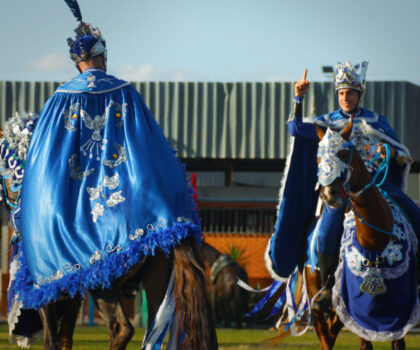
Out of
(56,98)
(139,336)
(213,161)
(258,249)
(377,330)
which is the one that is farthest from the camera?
(213,161)

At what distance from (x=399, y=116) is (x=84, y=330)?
10068 mm

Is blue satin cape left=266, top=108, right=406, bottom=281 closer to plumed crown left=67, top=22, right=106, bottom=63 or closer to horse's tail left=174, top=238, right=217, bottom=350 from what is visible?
plumed crown left=67, top=22, right=106, bottom=63

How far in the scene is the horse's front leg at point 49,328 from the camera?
17.9ft

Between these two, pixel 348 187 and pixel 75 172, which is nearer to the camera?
pixel 75 172

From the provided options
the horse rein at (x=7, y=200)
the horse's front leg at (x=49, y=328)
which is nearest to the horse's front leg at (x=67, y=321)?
the horse's front leg at (x=49, y=328)

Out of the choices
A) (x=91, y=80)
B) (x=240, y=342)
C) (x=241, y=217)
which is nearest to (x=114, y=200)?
(x=91, y=80)

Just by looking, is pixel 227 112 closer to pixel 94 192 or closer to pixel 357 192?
pixel 357 192

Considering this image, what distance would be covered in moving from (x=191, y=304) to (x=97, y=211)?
0.79 metres

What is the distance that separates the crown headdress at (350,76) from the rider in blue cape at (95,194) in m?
3.31

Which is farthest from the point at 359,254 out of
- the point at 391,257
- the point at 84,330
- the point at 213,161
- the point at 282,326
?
the point at 213,161

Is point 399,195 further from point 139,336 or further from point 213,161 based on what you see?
point 213,161

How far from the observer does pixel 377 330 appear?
7371 mm

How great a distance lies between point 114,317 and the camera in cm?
497

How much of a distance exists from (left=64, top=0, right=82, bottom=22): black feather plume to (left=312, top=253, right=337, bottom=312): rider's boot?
3347 mm
